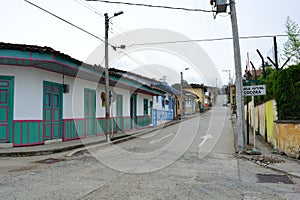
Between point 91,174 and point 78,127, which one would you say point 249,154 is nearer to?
point 91,174

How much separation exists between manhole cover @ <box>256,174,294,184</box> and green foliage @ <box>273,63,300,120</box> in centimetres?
323

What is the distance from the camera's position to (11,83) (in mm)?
11055

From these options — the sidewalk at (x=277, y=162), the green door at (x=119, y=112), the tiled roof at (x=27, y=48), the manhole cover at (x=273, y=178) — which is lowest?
the manhole cover at (x=273, y=178)

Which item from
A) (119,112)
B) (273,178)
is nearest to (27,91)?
(119,112)

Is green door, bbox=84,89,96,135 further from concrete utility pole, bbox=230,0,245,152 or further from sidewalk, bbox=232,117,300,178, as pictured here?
sidewalk, bbox=232,117,300,178

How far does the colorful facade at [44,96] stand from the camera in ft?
34.8

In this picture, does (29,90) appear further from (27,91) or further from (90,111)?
(90,111)

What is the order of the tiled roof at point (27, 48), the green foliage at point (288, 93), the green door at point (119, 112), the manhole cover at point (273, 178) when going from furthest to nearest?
the green door at point (119, 112)
the tiled roof at point (27, 48)
the green foliage at point (288, 93)
the manhole cover at point (273, 178)

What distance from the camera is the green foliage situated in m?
9.66

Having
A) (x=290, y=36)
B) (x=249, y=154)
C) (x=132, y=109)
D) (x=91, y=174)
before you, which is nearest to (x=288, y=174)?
(x=249, y=154)

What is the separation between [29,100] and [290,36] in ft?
44.8

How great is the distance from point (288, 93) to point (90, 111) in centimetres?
1054

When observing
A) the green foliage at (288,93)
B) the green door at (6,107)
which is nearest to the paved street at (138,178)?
the green door at (6,107)

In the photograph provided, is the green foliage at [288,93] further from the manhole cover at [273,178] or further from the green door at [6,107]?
the green door at [6,107]
